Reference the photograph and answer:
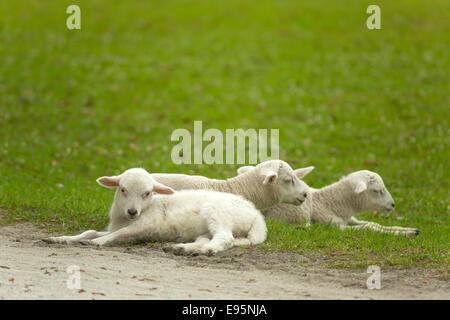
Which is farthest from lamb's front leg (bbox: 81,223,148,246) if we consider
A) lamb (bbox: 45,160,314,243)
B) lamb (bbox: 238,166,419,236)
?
lamb (bbox: 238,166,419,236)

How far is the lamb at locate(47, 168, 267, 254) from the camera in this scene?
25.3 feet

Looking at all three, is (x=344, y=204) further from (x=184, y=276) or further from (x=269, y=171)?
(x=184, y=276)

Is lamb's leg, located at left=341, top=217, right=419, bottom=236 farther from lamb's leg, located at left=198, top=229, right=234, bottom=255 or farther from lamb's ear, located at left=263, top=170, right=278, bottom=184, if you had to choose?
lamb's leg, located at left=198, top=229, right=234, bottom=255

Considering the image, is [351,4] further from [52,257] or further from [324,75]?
[52,257]

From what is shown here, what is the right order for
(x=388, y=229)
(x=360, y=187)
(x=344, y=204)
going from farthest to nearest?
(x=344, y=204) < (x=360, y=187) < (x=388, y=229)

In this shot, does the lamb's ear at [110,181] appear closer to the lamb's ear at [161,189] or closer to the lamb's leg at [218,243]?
the lamb's ear at [161,189]

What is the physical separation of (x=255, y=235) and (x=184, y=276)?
1.80 meters

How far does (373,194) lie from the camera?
32.7ft

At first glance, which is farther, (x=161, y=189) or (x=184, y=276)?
(x=161, y=189)

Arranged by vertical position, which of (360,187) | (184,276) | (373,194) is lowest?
(184,276)

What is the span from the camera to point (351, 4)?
26812 mm

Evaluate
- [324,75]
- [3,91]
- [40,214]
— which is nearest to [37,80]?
[3,91]

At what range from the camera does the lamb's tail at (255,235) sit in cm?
779

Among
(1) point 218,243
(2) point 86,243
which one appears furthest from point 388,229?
(2) point 86,243
